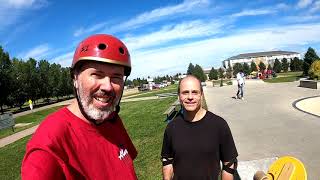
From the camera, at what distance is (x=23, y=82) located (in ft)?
159

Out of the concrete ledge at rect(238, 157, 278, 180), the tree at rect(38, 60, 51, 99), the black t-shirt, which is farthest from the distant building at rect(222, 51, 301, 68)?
the black t-shirt

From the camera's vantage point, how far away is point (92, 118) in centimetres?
207

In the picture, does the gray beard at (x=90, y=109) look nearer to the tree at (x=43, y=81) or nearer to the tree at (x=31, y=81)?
the tree at (x=31, y=81)

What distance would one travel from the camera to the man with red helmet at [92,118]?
5.89 ft

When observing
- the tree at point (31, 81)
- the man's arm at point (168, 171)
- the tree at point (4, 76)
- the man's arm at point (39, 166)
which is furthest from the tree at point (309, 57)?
the man's arm at point (39, 166)

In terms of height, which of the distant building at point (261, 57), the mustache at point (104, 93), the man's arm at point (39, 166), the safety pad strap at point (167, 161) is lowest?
the safety pad strap at point (167, 161)

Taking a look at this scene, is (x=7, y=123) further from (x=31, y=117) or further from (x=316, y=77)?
(x=316, y=77)

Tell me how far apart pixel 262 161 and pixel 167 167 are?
2.27 meters

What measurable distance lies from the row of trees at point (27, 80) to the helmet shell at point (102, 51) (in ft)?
135

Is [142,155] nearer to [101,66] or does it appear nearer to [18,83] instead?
[101,66]

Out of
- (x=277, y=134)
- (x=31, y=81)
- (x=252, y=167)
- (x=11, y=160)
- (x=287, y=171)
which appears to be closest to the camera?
(x=287, y=171)

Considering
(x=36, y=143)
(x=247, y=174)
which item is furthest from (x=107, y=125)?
(x=247, y=174)

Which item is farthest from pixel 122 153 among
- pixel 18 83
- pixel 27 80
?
pixel 27 80

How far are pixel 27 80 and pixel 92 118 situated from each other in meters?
50.9
